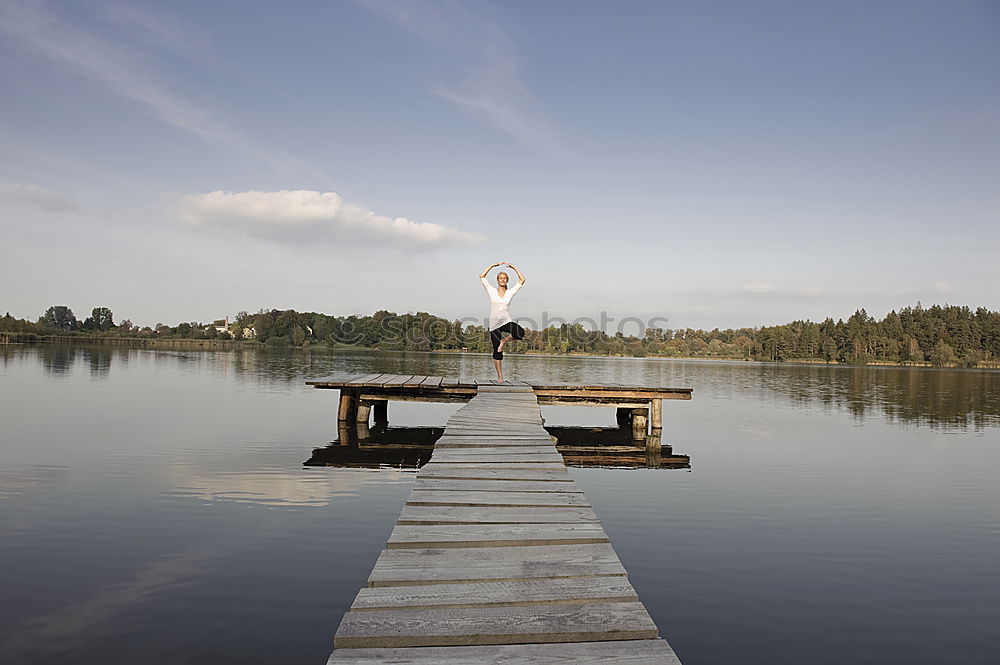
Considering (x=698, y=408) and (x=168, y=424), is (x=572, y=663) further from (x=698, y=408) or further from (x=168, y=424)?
(x=698, y=408)

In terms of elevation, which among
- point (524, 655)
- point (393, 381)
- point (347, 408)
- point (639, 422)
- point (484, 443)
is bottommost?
point (639, 422)

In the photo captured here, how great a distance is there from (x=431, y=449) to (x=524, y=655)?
39.8ft

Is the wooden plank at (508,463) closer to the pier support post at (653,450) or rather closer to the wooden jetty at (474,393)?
the pier support post at (653,450)

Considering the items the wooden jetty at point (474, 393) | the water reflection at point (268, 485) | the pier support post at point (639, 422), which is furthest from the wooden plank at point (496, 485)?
the pier support post at point (639, 422)

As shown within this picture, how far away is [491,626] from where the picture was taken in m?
3.15

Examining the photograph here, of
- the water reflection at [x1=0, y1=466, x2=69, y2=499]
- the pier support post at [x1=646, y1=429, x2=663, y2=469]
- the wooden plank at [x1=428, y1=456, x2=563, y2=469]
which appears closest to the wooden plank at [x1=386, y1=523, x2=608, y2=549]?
the wooden plank at [x1=428, y1=456, x2=563, y2=469]

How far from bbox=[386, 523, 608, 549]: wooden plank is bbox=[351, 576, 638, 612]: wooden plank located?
684 mm

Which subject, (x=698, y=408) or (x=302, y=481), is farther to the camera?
(x=698, y=408)

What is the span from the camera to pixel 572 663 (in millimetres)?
2830

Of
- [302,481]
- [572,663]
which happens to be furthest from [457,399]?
[572,663]

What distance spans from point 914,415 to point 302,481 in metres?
24.7

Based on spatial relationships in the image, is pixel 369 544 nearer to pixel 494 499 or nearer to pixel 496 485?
pixel 496 485

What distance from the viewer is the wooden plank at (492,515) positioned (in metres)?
4.87

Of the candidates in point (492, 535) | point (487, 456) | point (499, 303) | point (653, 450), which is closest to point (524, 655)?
point (492, 535)
